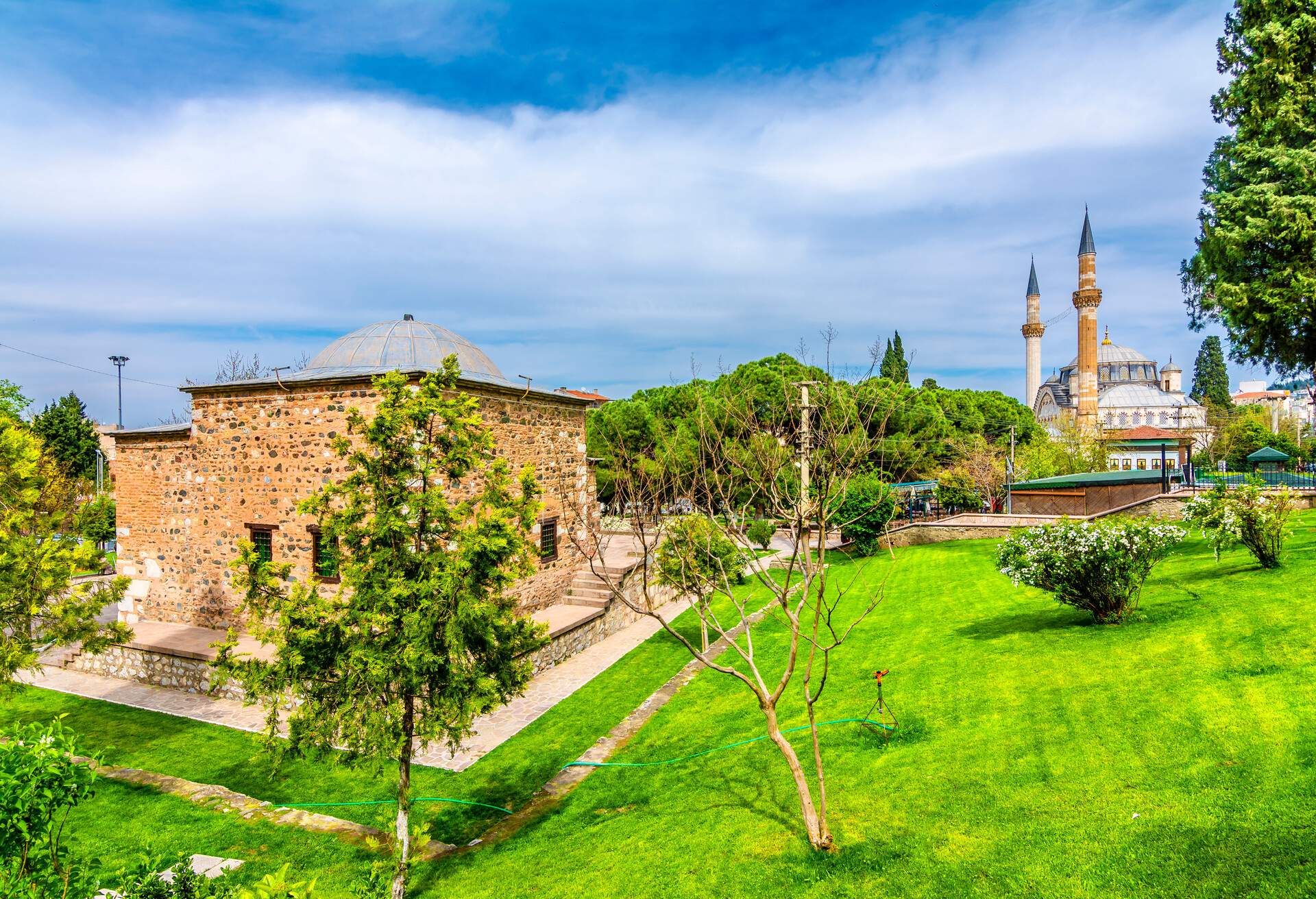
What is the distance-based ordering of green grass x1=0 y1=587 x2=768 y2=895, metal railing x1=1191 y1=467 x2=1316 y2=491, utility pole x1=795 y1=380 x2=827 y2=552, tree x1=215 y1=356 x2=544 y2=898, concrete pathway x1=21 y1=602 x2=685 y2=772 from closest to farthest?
utility pole x1=795 y1=380 x2=827 y2=552 < tree x1=215 y1=356 x2=544 y2=898 < green grass x1=0 y1=587 x2=768 y2=895 < concrete pathway x1=21 y1=602 x2=685 y2=772 < metal railing x1=1191 y1=467 x2=1316 y2=491

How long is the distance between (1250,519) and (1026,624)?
4039mm

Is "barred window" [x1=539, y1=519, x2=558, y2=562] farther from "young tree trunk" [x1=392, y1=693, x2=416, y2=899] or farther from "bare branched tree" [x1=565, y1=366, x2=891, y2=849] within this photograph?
"young tree trunk" [x1=392, y1=693, x2=416, y2=899]

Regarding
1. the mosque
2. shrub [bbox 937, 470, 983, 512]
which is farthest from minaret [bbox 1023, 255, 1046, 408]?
shrub [bbox 937, 470, 983, 512]

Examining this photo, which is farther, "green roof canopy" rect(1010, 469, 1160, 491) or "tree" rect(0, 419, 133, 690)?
"green roof canopy" rect(1010, 469, 1160, 491)

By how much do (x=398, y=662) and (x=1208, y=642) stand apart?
8982 millimetres

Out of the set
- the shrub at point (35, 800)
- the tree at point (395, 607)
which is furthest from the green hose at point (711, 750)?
the shrub at point (35, 800)

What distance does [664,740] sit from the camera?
30.0 ft

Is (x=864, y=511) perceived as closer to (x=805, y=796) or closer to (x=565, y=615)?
(x=565, y=615)

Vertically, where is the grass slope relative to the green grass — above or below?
above

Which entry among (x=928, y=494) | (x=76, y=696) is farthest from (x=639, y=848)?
(x=928, y=494)

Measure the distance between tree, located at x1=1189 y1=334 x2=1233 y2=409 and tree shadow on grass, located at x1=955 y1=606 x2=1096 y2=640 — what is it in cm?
7759

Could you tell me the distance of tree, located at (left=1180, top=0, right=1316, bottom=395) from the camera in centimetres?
1288

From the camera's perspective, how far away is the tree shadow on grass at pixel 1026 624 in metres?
10.3

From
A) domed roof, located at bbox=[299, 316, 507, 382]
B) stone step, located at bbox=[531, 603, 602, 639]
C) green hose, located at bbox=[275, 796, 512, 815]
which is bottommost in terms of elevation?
green hose, located at bbox=[275, 796, 512, 815]
